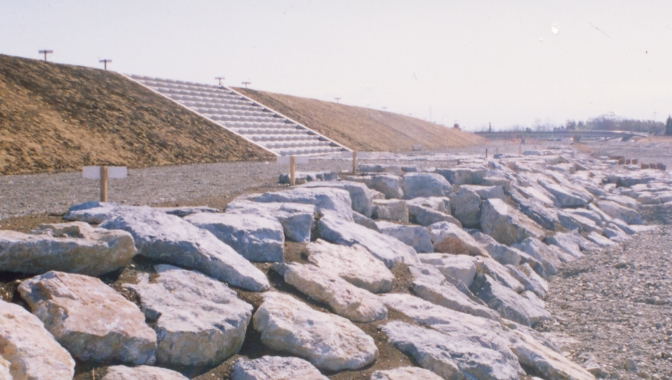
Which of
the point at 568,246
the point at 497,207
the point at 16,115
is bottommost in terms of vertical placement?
the point at 568,246

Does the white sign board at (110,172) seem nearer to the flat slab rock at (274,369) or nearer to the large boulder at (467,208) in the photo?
the flat slab rock at (274,369)

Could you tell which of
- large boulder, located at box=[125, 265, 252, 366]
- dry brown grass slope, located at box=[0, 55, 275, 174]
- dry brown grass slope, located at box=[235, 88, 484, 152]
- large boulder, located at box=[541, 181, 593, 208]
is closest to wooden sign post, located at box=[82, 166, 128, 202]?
large boulder, located at box=[125, 265, 252, 366]

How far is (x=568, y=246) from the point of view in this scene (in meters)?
11.0

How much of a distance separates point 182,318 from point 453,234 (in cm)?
534

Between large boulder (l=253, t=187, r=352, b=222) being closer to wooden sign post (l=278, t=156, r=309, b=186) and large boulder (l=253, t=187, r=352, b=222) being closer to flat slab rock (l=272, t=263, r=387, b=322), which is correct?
wooden sign post (l=278, t=156, r=309, b=186)

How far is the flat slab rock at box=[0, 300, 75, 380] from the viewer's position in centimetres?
271

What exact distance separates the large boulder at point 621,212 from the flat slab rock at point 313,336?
42.2 ft

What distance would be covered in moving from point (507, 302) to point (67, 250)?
487 centimetres

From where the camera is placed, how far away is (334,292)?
462 cm

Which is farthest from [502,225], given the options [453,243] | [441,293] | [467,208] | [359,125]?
[359,125]

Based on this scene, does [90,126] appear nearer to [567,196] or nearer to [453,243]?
[453,243]

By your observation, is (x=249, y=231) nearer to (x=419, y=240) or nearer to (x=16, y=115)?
(x=419, y=240)

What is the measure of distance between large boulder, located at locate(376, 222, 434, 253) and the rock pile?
0.05 feet

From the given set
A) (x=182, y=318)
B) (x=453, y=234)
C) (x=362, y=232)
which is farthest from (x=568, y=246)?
(x=182, y=318)
